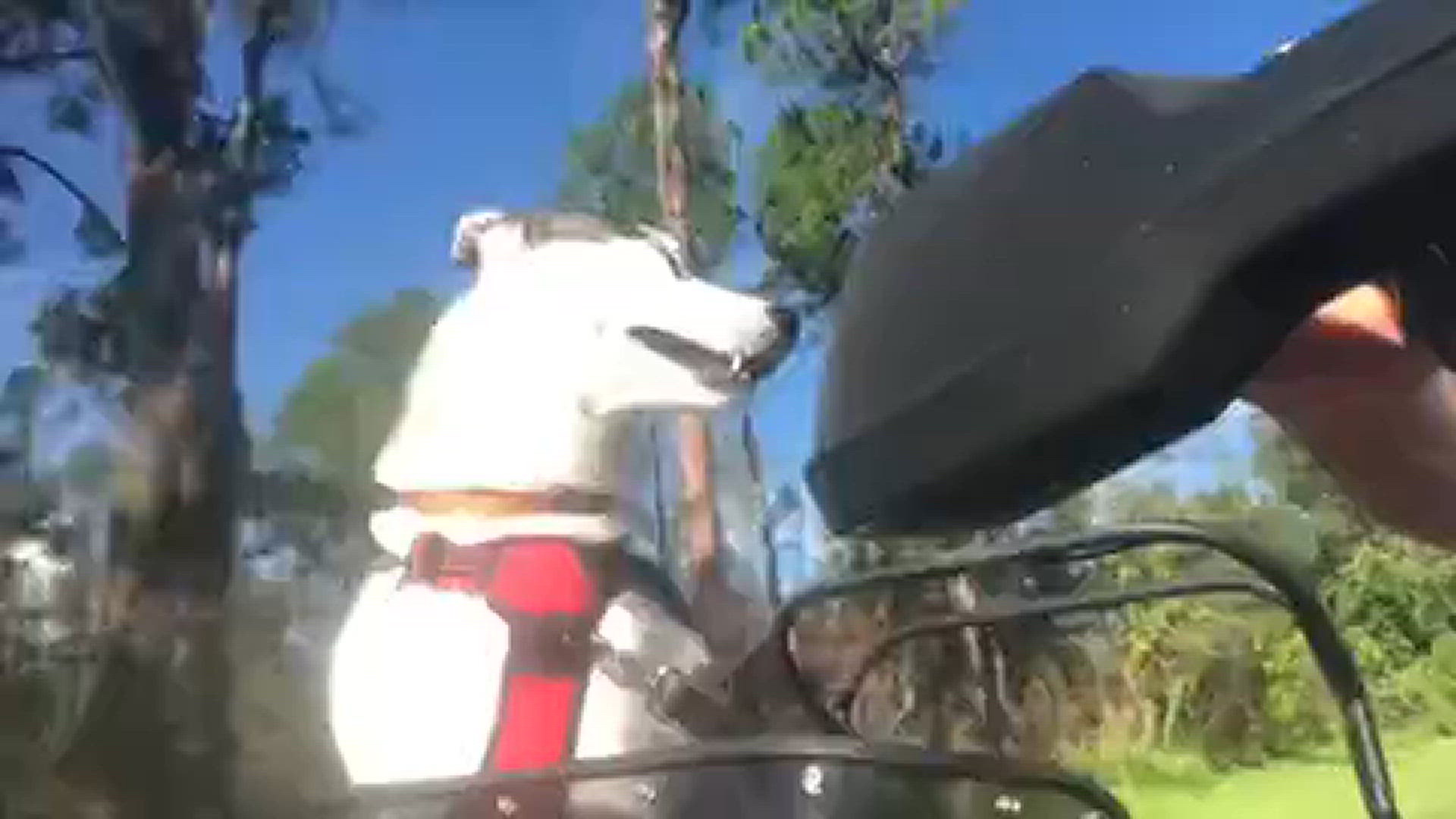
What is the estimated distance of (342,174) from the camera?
587 millimetres

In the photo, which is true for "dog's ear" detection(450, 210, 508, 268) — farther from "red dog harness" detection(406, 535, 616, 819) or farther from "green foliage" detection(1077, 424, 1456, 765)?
"green foliage" detection(1077, 424, 1456, 765)

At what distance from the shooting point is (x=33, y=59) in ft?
1.94

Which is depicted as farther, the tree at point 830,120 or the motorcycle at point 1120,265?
the tree at point 830,120

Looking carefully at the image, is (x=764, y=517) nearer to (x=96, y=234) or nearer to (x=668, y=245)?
(x=668, y=245)

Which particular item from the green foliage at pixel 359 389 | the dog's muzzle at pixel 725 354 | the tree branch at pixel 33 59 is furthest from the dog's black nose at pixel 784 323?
the tree branch at pixel 33 59

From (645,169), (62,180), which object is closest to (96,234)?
(62,180)

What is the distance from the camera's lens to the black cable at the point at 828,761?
57 cm

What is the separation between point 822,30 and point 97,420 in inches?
10.2

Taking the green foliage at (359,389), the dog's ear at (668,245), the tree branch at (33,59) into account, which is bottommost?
the green foliage at (359,389)

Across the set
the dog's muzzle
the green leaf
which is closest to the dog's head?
the dog's muzzle

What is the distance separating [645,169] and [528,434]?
0.12 metres

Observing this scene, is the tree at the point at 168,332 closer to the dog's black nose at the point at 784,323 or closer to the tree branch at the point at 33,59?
the tree branch at the point at 33,59

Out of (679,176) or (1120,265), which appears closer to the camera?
(1120,265)

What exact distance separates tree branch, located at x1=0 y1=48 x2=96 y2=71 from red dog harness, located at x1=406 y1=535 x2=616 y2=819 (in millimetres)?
205
